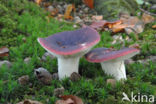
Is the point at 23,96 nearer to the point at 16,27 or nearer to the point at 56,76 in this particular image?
the point at 56,76

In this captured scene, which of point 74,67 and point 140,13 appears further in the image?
point 140,13

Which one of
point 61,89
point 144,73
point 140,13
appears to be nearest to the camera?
point 61,89

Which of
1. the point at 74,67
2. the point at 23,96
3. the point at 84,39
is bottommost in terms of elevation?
the point at 23,96

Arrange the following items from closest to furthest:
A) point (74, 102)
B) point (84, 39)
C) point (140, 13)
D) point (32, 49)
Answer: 1. point (74, 102)
2. point (84, 39)
3. point (32, 49)
4. point (140, 13)

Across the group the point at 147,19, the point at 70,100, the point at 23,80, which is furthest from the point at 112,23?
the point at 70,100

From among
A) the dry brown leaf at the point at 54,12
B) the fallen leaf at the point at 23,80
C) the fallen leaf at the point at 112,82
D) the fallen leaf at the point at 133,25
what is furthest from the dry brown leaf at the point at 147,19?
the fallen leaf at the point at 23,80

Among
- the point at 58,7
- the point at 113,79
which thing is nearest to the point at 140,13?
the point at 58,7

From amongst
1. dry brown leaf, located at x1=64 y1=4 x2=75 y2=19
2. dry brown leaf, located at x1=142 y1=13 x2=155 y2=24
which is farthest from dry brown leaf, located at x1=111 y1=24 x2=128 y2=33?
dry brown leaf, located at x1=64 y1=4 x2=75 y2=19

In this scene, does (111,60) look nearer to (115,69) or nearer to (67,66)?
(115,69)
